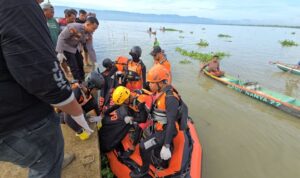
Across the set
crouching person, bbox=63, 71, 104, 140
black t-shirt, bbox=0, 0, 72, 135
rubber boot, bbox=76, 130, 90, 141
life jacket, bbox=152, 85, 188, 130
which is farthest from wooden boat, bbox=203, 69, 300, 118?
black t-shirt, bbox=0, 0, 72, 135

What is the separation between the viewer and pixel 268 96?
7.88 m

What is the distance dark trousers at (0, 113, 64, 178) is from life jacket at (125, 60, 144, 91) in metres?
3.90

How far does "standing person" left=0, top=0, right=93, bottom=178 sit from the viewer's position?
3.35 feet

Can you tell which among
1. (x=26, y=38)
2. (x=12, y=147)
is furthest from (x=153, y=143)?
(x=26, y=38)

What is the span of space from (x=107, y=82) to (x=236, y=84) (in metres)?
6.89

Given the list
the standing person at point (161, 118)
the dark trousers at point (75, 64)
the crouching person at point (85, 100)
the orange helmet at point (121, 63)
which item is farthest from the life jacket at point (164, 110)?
the dark trousers at point (75, 64)

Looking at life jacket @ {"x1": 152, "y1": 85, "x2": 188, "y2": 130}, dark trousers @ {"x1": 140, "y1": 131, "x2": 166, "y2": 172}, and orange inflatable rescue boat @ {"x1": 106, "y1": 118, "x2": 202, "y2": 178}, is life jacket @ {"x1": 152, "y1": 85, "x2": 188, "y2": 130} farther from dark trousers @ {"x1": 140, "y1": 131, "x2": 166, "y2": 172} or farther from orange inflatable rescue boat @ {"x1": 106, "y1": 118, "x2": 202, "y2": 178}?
orange inflatable rescue boat @ {"x1": 106, "y1": 118, "x2": 202, "y2": 178}

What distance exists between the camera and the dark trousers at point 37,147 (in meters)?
1.30

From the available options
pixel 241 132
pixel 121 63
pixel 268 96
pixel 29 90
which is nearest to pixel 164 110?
pixel 29 90

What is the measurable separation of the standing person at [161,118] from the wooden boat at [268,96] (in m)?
6.13

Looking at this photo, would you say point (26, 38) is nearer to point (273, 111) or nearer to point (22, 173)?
point (22, 173)

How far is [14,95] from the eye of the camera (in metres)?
1.17

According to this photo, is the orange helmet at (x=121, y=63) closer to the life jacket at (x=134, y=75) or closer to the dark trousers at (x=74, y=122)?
the life jacket at (x=134, y=75)

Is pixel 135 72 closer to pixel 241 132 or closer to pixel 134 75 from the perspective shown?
pixel 134 75
